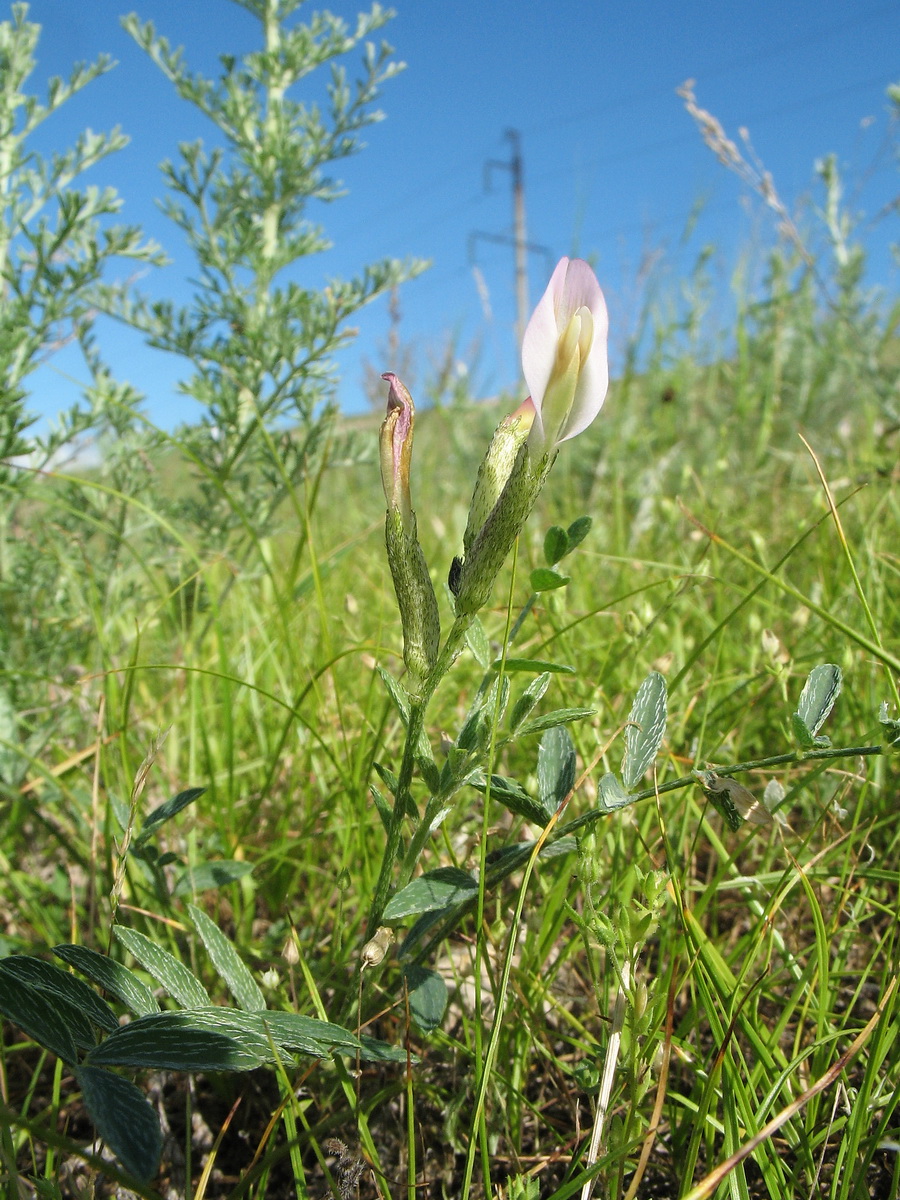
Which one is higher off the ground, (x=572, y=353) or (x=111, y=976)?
(x=572, y=353)

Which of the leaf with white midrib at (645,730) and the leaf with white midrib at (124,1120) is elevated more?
the leaf with white midrib at (645,730)

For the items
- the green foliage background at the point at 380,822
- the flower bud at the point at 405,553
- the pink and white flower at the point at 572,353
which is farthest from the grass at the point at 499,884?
the pink and white flower at the point at 572,353

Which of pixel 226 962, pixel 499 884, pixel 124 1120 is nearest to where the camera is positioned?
pixel 124 1120

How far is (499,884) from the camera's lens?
932 mm

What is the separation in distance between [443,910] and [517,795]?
0.52 ft

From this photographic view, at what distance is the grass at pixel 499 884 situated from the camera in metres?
0.73

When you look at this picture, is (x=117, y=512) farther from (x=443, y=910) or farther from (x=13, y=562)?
(x=443, y=910)

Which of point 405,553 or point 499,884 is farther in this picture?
point 499,884

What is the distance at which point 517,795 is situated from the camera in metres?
0.71

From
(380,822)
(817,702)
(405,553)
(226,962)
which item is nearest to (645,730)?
(817,702)

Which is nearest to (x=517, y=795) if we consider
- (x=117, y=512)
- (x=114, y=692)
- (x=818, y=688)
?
(x=818, y=688)

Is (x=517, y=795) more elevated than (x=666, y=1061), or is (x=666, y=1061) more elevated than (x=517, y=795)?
(x=517, y=795)

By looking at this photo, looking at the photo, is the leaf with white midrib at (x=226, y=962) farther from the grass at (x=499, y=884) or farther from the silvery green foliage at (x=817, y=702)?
the silvery green foliage at (x=817, y=702)

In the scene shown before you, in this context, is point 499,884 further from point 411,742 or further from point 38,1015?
point 38,1015
